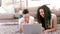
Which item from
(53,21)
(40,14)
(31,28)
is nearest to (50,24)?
(53,21)

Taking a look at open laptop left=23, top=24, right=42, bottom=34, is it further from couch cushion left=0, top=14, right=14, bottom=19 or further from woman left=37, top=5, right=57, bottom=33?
couch cushion left=0, top=14, right=14, bottom=19

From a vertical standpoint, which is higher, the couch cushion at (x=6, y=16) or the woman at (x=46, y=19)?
the woman at (x=46, y=19)

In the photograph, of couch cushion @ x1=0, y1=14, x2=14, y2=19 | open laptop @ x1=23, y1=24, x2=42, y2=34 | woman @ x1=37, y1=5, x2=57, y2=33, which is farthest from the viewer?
couch cushion @ x1=0, y1=14, x2=14, y2=19

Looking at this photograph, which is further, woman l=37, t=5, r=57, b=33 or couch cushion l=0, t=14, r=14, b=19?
couch cushion l=0, t=14, r=14, b=19

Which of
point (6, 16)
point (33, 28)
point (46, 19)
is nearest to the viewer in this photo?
point (33, 28)

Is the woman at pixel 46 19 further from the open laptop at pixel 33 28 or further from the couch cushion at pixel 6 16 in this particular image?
the couch cushion at pixel 6 16

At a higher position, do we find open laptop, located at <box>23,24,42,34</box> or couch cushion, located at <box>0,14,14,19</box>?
open laptop, located at <box>23,24,42,34</box>

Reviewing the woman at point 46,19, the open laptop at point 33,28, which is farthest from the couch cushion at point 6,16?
the open laptop at point 33,28

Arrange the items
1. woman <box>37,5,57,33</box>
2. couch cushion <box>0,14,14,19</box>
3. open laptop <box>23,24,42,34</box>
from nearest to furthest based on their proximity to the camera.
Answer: open laptop <box>23,24,42,34</box>
woman <box>37,5,57,33</box>
couch cushion <box>0,14,14,19</box>

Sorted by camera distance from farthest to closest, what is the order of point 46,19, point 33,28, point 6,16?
point 6,16, point 46,19, point 33,28

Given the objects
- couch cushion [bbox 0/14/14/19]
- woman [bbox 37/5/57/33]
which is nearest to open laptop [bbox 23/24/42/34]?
woman [bbox 37/5/57/33]

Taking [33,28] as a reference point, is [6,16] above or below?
below

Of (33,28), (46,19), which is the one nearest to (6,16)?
(46,19)

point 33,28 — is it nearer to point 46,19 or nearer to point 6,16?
point 46,19
